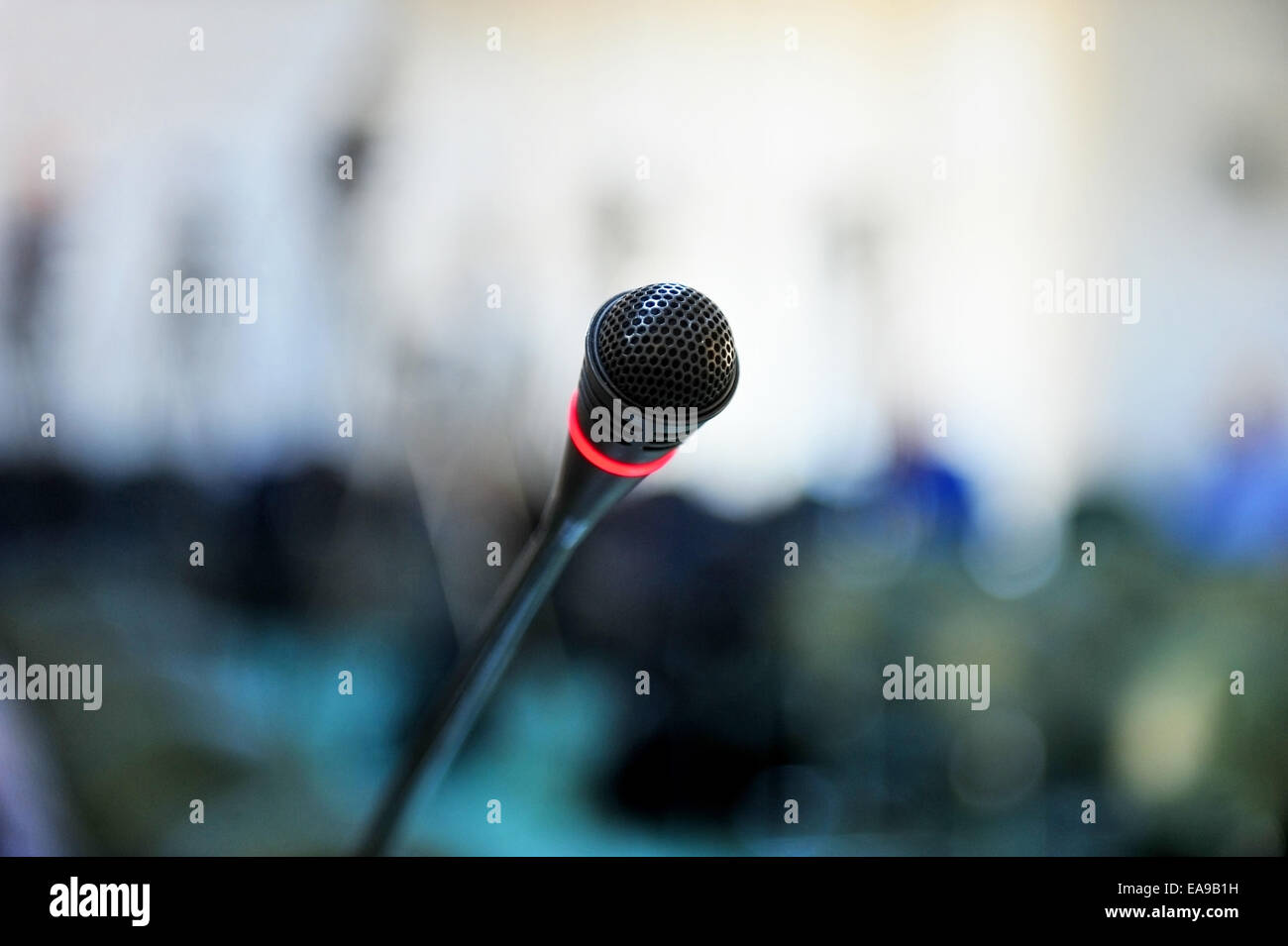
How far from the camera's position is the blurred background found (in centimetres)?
123

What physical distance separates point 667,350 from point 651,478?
68 cm

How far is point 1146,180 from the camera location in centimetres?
127

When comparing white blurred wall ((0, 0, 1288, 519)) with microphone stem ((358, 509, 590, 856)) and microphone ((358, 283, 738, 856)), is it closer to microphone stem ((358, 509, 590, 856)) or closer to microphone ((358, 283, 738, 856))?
microphone stem ((358, 509, 590, 856))

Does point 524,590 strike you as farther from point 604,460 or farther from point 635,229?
point 635,229

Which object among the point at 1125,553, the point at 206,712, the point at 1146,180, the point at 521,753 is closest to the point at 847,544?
the point at 1125,553

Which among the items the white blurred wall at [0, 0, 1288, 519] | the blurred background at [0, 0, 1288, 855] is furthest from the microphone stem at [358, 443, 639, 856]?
the white blurred wall at [0, 0, 1288, 519]

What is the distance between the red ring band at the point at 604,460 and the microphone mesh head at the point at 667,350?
79mm

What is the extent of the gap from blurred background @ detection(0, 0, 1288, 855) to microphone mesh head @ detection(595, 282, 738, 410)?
0.61 m

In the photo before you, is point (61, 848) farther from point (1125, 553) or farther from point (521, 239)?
point (1125, 553)

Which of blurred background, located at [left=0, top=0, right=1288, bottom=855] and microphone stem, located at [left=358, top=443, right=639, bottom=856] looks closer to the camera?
microphone stem, located at [left=358, top=443, right=639, bottom=856]

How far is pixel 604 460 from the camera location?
0.68 meters

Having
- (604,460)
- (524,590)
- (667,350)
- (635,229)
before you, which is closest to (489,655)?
(524,590)

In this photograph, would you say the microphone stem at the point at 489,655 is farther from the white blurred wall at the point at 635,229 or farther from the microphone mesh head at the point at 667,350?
the white blurred wall at the point at 635,229
